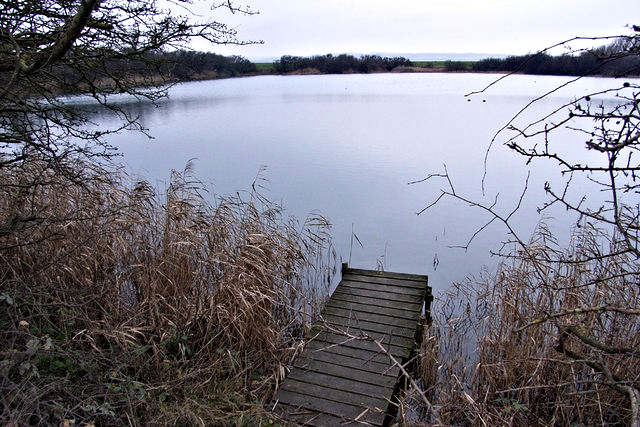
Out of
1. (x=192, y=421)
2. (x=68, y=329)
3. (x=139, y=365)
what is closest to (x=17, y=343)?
(x=68, y=329)

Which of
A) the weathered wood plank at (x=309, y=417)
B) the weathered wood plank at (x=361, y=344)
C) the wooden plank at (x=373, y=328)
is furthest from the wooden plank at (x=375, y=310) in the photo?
the weathered wood plank at (x=309, y=417)

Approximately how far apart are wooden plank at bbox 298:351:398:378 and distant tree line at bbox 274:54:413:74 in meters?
33.1

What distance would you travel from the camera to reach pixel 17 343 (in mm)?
2471

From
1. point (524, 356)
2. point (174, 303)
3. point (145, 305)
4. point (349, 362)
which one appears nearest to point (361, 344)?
point (349, 362)

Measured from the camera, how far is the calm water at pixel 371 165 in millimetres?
6035

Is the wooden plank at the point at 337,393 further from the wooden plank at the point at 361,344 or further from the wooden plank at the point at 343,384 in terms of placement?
the wooden plank at the point at 361,344

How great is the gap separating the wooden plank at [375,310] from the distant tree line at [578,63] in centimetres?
204

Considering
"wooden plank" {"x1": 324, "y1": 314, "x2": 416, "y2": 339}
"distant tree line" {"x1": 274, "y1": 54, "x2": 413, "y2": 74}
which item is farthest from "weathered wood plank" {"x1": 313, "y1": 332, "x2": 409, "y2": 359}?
"distant tree line" {"x1": 274, "y1": 54, "x2": 413, "y2": 74}

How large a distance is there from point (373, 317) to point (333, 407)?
111 centimetres

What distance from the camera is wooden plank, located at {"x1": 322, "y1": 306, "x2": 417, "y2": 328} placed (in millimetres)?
3621

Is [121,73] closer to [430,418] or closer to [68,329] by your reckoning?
[68,329]

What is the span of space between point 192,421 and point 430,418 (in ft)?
5.23

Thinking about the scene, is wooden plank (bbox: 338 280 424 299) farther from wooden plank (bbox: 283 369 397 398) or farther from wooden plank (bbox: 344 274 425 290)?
wooden plank (bbox: 283 369 397 398)

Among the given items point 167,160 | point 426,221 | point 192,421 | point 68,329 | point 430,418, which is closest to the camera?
point 192,421
